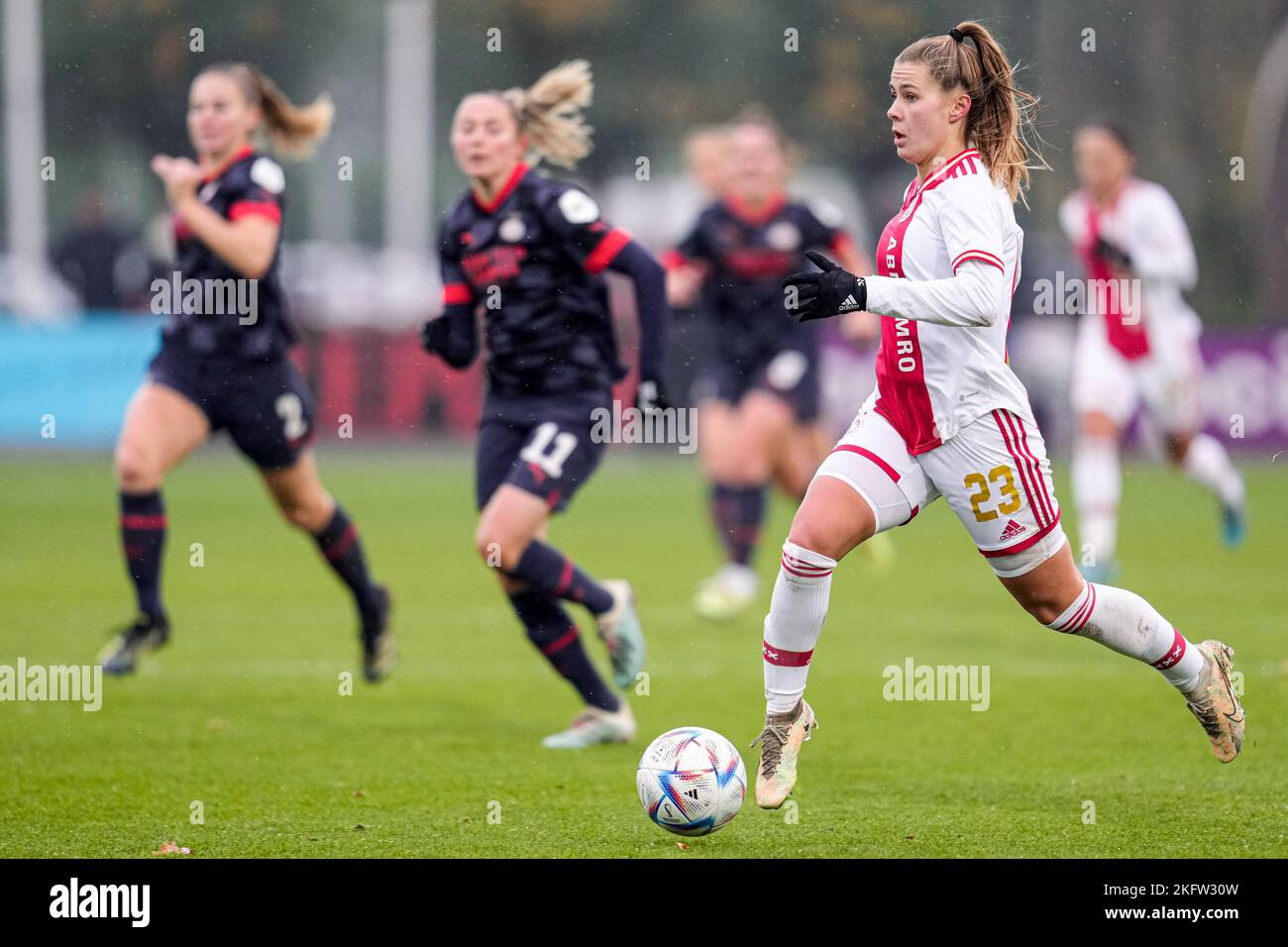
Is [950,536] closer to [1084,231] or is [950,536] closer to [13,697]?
[1084,231]

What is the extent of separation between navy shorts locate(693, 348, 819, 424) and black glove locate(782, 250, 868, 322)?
5676mm

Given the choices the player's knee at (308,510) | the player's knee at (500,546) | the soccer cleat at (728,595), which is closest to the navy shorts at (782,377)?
the soccer cleat at (728,595)

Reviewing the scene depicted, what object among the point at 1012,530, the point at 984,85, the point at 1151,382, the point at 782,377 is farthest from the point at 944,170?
the point at 1151,382

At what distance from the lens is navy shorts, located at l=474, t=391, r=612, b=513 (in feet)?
21.7

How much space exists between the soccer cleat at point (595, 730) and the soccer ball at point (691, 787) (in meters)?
1.53

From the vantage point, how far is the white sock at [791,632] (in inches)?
205

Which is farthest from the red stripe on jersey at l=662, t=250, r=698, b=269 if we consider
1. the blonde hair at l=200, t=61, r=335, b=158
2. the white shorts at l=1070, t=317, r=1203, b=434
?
the blonde hair at l=200, t=61, r=335, b=158

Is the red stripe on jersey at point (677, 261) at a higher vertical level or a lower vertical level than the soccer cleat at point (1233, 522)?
higher

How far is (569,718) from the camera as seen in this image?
7.32 m

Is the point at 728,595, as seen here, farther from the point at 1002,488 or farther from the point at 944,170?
the point at 944,170

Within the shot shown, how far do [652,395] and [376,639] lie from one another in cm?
201

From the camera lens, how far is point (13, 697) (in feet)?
25.0

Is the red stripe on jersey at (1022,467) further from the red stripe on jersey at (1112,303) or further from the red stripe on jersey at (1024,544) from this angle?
the red stripe on jersey at (1112,303)

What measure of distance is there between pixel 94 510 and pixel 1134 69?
13089mm
